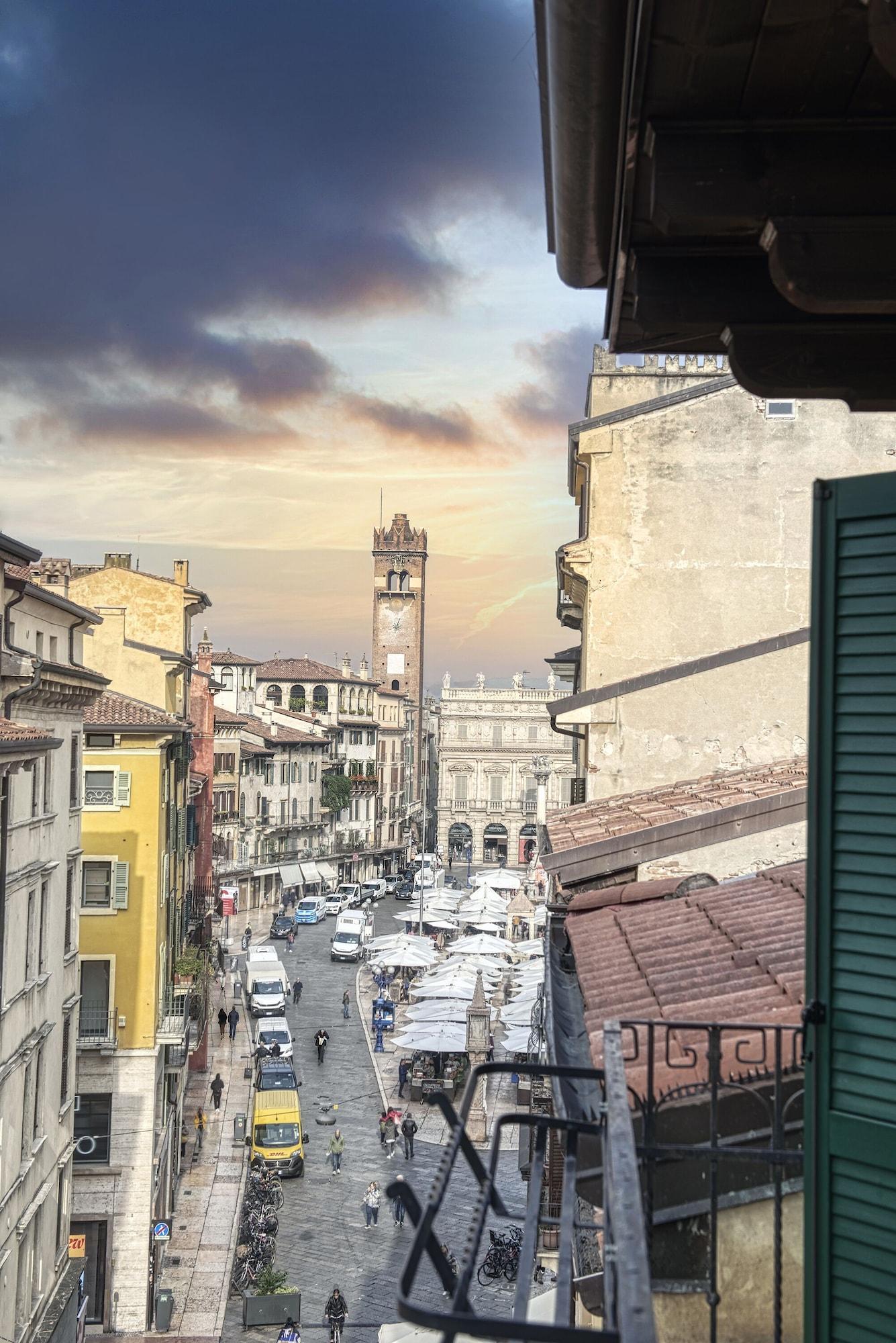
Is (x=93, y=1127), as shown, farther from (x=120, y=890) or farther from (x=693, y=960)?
(x=693, y=960)

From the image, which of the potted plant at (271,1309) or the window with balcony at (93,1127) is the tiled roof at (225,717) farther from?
the potted plant at (271,1309)

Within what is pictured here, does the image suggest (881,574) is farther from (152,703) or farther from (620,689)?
(152,703)

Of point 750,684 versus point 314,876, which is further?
point 314,876

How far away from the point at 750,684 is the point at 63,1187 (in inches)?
605

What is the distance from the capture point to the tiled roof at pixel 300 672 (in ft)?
368

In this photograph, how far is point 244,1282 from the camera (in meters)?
27.4

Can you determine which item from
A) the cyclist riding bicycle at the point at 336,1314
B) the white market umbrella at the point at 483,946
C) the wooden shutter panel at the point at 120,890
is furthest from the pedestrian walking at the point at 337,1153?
the white market umbrella at the point at 483,946

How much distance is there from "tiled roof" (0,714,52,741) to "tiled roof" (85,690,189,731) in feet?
42.2

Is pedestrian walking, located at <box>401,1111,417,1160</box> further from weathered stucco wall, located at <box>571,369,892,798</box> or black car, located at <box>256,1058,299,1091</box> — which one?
weathered stucco wall, located at <box>571,369,892,798</box>

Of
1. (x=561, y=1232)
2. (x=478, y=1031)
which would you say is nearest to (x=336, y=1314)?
(x=478, y=1031)

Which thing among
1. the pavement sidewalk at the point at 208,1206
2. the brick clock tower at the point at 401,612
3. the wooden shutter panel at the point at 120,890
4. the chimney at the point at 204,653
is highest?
the brick clock tower at the point at 401,612

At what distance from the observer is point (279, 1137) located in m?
35.1

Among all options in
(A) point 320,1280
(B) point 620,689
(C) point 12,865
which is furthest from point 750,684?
(A) point 320,1280

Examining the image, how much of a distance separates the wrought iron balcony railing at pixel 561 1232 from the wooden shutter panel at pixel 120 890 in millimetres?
26141
